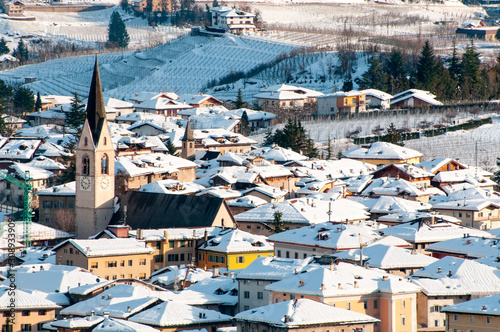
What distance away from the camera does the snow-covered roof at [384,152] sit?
373 ft

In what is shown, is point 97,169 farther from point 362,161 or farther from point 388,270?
point 362,161

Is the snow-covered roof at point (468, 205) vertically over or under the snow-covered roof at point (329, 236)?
under

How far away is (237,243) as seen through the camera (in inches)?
2977

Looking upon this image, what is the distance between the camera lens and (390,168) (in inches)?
4230

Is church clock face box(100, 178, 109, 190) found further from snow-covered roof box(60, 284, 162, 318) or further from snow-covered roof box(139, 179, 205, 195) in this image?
snow-covered roof box(60, 284, 162, 318)

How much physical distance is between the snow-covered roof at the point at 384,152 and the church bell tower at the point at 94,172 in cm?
3423

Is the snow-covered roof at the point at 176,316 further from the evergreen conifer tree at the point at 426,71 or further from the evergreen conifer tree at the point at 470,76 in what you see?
the evergreen conifer tree at the point at 470,76

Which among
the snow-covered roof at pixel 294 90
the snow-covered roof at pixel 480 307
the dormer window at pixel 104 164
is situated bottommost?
the snow-covered roof at pixel 294 90

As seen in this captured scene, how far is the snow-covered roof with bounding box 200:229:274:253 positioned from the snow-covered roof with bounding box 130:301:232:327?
17.5 m

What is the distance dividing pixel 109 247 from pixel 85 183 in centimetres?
1362

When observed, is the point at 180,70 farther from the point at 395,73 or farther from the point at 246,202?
the point at 246,202

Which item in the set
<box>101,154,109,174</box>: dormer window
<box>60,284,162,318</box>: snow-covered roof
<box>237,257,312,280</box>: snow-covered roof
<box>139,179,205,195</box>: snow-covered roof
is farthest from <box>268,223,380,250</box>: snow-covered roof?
<box>139,179,205,195</box>: snow-covered roof

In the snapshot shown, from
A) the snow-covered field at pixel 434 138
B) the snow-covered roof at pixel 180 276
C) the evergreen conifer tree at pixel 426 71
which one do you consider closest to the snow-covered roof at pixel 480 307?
the snow-covered roof at pixel 180 276

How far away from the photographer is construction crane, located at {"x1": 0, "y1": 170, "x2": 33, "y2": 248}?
86.9 meters
